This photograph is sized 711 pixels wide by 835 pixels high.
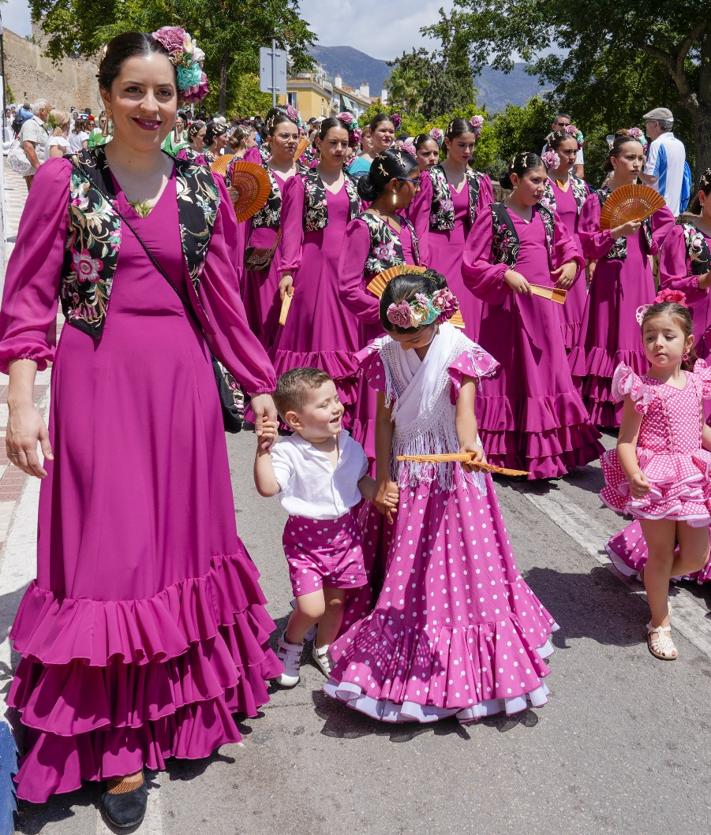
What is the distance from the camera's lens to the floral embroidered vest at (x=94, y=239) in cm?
257

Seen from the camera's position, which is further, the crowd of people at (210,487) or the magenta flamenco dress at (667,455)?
the magenta flamenco dress at (667,455)

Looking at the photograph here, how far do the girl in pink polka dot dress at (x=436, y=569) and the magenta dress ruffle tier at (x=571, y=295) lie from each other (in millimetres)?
4061

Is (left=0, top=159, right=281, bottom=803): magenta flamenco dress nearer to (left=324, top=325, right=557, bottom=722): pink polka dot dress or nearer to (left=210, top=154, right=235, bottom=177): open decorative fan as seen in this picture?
(left=324, top=325, right=557, bottom=722): pink polka dot dress

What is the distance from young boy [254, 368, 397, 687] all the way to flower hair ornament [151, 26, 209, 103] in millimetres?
1084

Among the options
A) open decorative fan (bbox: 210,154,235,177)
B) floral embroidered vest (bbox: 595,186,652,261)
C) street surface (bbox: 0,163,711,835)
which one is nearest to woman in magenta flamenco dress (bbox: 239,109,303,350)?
open decorative fan (bbox: 210,154,235,177)

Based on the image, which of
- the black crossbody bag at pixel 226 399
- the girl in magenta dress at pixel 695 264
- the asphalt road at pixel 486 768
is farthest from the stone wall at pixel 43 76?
the asphalt road at pixel 486 768

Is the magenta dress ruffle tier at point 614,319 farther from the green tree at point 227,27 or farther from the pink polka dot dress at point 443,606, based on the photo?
the green tree at point 227,27

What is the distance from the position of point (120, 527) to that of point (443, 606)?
4.09 feet

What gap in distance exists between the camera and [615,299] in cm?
673

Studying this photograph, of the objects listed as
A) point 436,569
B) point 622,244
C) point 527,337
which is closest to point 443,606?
point 436,569

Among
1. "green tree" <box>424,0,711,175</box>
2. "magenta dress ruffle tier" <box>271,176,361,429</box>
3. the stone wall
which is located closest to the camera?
"magenta dress ruffle tier" <box>271,176,361,429</box>

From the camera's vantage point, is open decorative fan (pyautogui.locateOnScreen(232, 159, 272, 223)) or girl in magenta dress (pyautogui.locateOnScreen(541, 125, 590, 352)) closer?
open decorative fan (pyautogui.locateOnScreen(232, 159, 272, 223))

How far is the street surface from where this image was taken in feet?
8.82

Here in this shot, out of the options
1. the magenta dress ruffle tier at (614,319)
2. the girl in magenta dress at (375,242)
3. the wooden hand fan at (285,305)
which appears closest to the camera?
the girl in magenta dress at (375,242)
